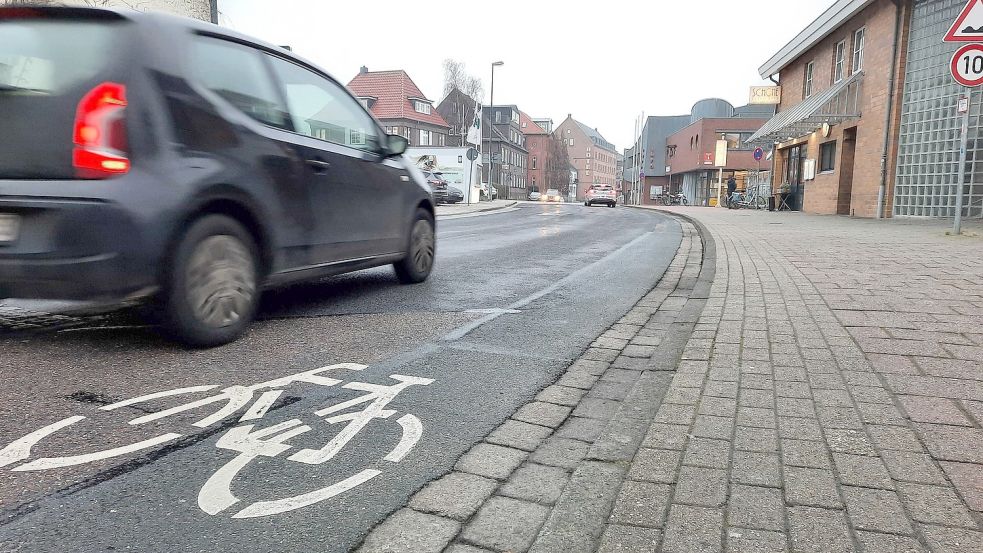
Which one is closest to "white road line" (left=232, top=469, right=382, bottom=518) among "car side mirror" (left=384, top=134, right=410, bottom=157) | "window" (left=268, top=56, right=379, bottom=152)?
"window" (left=268, top=56, right=379, bottom=152)

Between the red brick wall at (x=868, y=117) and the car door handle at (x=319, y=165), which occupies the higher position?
the red brick wall at (x=868, y=117)

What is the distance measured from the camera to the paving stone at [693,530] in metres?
1.84

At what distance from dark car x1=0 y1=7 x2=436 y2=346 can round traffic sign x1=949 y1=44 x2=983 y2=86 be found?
389 inches

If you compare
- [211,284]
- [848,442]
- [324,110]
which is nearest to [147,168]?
[211,284]

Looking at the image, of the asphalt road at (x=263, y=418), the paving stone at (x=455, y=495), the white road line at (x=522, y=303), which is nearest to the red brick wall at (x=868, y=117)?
the white road line at (x=522, y=303)

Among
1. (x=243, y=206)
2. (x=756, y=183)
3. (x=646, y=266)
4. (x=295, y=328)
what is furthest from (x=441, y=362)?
(x=756, y=183)

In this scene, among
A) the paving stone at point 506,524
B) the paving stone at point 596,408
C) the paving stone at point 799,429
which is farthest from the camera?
the paving stone at point 596,408

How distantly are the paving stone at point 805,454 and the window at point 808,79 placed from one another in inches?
1057

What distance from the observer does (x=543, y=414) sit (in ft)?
9.96

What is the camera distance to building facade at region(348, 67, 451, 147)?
226ft

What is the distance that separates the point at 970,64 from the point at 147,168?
36.1 ft

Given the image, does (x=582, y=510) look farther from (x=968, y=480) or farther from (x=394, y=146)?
(x=394, y=146)

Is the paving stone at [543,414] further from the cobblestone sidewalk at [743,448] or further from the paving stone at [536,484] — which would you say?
the paving stone at [536,484]

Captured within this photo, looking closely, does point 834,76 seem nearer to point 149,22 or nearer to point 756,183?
point 756,183
